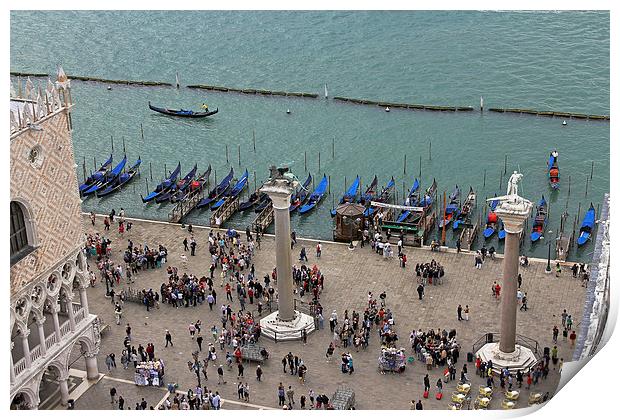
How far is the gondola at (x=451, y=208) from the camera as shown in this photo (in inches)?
2899

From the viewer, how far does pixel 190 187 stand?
79.8 m

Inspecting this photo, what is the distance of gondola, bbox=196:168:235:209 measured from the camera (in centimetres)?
7744

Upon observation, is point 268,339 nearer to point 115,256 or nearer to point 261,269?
point 261,269

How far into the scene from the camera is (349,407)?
52719 millimetres

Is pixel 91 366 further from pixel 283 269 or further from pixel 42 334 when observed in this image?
pixel 283 269

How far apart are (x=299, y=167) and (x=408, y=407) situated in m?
36.3

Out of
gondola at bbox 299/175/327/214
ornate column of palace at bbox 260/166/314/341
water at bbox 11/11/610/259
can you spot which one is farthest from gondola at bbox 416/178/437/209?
ornate column of palace at bbox 260/166/314/341

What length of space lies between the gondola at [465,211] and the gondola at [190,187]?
18.4m

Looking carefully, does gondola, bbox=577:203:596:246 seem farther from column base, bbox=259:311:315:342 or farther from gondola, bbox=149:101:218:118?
gondola, bbox=149:101:218:118

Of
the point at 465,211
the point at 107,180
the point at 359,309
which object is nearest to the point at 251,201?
the point at 107,180

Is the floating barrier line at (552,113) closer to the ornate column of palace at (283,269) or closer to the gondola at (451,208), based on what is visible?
the gondola at (451,208)

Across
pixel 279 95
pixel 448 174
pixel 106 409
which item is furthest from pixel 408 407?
pixel 279 95

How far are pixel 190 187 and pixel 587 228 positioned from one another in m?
27.6

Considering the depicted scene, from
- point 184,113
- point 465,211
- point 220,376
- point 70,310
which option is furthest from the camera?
point 184,113
